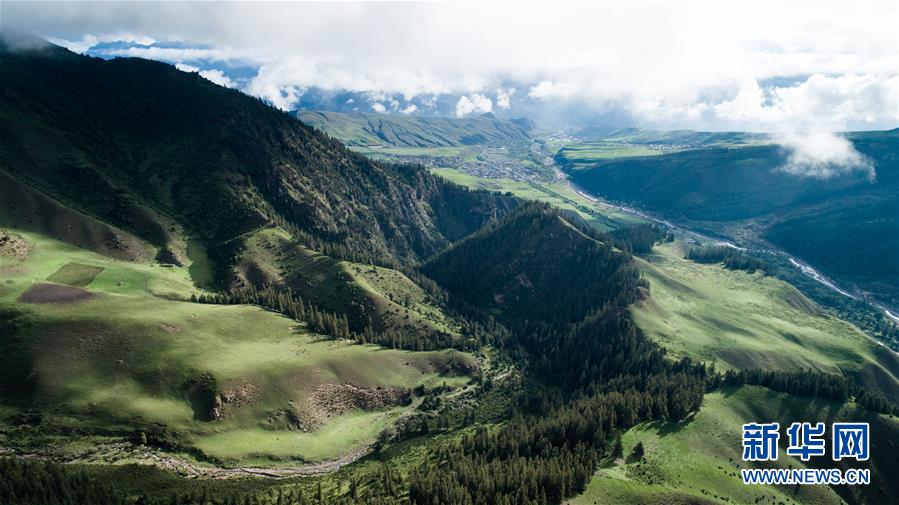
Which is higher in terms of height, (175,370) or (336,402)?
(175,370)

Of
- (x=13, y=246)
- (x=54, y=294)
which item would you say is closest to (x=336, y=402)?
(x=54, y=294)

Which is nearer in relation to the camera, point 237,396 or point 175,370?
point 175,370

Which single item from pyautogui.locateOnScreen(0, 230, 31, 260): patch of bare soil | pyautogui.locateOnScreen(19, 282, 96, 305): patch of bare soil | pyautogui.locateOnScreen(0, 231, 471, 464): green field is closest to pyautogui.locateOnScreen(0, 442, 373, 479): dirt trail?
pyautogui.locateOnScreen(0, 231, 471, 464): green field

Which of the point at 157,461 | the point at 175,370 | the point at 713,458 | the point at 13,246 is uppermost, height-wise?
the point at 13,246

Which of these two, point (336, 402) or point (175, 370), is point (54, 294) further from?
point (336, 402)

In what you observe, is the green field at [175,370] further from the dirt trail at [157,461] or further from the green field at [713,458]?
the green field at [713,458]

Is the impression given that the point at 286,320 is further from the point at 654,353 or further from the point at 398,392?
the point at 654,353

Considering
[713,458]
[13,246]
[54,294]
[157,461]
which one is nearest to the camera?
[157,461]
